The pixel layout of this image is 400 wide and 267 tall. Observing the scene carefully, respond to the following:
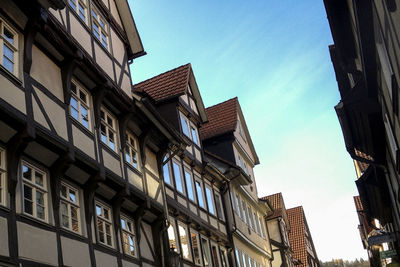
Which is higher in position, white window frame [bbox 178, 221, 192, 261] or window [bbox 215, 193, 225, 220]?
window [bbox 215, 193, 225, 220]

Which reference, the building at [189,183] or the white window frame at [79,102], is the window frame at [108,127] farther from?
the building at [189,183]

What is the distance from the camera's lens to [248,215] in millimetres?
30031

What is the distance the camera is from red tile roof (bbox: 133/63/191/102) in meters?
23.4

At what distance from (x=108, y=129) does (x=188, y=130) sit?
8.56 m

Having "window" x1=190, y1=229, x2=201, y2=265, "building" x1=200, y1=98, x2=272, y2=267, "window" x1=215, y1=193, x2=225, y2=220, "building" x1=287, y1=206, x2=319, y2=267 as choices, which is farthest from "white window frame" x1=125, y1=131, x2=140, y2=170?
"building" x1=287, y1=206, x2=319, y2=267

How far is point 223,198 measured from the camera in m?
25.9

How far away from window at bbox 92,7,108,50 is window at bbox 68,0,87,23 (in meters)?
0.53

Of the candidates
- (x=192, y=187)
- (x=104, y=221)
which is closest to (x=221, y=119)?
(x=192, y=187)

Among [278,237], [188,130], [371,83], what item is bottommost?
[371,83]

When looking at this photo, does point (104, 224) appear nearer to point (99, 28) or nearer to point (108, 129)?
point (108, 129)

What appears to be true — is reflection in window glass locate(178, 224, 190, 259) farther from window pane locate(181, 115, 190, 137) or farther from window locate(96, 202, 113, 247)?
window locate(96, 202, 113, 247)

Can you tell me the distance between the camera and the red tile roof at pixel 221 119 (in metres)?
30.0

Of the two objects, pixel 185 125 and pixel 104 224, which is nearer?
pixel 104 224

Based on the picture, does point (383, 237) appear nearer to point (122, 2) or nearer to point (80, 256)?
point (80, 256)
